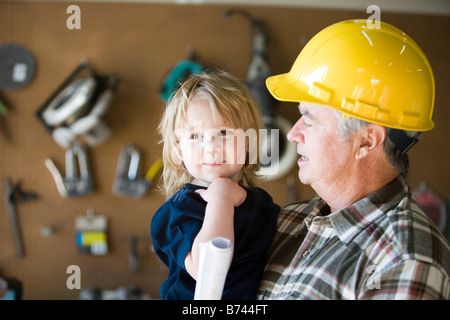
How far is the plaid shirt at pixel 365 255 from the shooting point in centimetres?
57

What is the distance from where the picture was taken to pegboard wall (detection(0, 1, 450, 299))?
6.80 feet

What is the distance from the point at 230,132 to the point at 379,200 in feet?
0.87

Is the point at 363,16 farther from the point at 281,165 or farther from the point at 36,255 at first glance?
the point at 36,255

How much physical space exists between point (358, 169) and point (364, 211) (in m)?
0.08

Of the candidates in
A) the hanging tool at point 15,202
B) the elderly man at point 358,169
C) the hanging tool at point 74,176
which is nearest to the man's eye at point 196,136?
the elderly man at point 358,169

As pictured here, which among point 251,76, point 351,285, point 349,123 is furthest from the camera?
point 251,76

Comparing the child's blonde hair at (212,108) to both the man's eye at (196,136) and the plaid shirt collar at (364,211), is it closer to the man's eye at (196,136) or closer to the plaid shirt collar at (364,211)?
the man's eye at (196,136)

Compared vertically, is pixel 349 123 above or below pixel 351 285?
above

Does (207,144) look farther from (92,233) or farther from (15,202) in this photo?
(15,202)

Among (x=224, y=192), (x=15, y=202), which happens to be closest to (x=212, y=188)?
(x=224, y=192)

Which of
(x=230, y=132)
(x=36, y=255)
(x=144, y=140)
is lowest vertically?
(x=36, y=255)

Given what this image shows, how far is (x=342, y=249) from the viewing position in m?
0.67

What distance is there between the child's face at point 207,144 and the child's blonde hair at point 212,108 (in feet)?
0.04

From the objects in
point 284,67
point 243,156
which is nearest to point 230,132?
point 243,156
